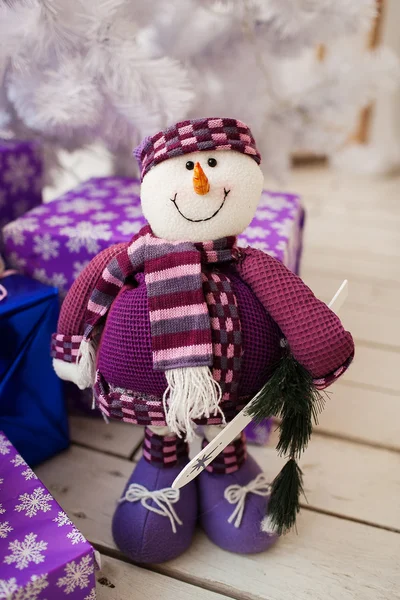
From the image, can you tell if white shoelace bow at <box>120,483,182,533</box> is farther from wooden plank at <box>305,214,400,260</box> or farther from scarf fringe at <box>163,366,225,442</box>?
wooden plank at <box>305,214,400,260</box>

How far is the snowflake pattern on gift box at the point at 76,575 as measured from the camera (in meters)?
0.46

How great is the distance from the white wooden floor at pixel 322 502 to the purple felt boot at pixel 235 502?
20 millimetres

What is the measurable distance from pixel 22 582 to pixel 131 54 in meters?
0.58

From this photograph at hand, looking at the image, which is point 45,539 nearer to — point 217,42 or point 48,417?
point 48,417

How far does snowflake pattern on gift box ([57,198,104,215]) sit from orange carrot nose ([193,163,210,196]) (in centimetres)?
37

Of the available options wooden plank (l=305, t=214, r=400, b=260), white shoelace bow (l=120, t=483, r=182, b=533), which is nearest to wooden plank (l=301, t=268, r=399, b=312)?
wooden plank (l=305, t=214, r=400, b=260)

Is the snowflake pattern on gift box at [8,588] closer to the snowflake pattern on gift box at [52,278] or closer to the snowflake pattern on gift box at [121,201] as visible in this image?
the snowflake pattern on gift box at [52,278]

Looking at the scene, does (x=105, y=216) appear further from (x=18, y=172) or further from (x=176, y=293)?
(x=176, y=293)

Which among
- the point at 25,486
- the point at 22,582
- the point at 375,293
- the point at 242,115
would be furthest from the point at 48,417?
the point at 375,293

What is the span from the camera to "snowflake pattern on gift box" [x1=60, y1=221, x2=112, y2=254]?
2.37 feet

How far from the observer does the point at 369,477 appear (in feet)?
2.36

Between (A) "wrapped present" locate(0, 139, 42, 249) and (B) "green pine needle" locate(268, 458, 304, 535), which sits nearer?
(B) "green pine needle" locate(268, 458, 304, 535)

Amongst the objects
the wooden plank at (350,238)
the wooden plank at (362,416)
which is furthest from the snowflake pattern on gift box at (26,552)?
the wooden plank at (350,238)

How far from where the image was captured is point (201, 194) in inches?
19.1
